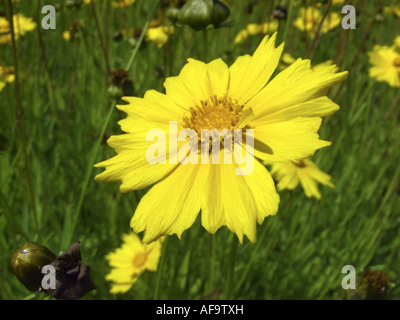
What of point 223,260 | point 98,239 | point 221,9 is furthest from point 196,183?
point 98,239

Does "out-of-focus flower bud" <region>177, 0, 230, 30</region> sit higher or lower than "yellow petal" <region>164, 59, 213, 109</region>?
higher

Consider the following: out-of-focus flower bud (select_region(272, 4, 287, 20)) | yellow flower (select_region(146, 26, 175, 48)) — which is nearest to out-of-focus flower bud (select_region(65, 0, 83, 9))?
yellow flower (select_region(146, 26, 175, 48))

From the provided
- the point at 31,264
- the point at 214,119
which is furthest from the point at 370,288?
the point at 31,264

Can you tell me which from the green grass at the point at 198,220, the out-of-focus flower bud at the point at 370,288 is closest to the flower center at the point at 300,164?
the green grass at the point at 198,220

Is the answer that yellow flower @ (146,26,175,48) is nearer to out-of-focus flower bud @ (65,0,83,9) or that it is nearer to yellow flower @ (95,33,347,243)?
out-of-focus flower bud @ (65,0,83,9)

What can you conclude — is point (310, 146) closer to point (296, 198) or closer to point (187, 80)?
point (187, 80)

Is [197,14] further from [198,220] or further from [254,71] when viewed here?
[198,220]
